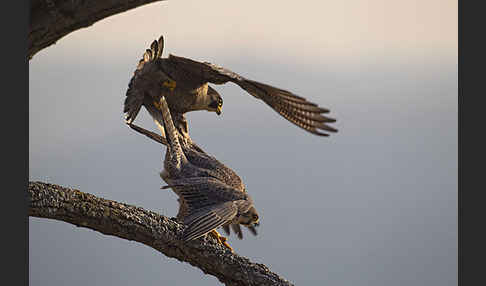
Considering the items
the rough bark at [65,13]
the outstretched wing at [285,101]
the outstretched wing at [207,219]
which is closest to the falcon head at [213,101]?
the outstretched wing at [285,101]

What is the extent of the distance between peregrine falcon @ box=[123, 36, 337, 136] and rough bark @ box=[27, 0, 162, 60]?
0.39 m

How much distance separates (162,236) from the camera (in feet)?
6.45

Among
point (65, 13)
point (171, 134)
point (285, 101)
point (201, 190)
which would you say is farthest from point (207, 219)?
point (65, 13)

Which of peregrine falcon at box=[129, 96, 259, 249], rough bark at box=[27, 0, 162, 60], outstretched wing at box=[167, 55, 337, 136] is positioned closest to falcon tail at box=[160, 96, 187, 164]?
peregrine falcon at box=[129, 96, 259, 249]

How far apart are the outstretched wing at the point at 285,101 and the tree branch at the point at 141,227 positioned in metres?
0.53

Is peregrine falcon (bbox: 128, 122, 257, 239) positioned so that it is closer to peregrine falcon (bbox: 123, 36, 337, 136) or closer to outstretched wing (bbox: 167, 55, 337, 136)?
peregrine falcon (bbox: 123, 36, 337, 136)

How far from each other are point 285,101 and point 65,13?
722mm

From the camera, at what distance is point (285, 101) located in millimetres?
1871

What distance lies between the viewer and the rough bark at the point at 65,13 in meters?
1.59

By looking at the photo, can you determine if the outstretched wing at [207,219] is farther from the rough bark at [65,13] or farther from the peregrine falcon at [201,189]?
the rough bark at [65,13]

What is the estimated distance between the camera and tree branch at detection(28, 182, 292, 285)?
6.12ft

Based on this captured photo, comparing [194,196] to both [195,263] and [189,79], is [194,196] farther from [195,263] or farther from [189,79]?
[189,79]
